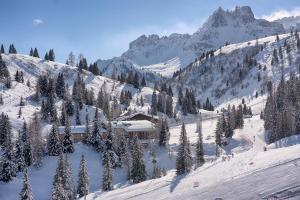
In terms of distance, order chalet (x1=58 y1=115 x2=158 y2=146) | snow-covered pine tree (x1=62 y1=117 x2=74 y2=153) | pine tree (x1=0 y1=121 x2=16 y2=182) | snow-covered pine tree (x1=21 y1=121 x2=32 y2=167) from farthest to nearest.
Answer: chalet (x1=58 y1=115 x2=158 y2=146)
snow-covered pine tree (x1=62 y1=117 x2=74 y2=153)
snow-covered pine tree (x1=21 y1=121 x2=32 y2=167)
pine tree (x1=0 y1=121 x2=16 y2=182)

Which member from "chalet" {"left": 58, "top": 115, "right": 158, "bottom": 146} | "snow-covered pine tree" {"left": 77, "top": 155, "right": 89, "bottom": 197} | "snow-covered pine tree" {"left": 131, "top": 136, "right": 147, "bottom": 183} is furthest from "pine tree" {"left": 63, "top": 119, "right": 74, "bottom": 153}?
"snow-covered pine tree" {"left": 77, "top": 155, "right": 89, "bottom": 197}

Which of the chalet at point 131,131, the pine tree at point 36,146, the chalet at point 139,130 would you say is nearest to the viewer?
the pine tree at point 36,146

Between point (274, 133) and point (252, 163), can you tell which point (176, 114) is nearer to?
point (274, 133)

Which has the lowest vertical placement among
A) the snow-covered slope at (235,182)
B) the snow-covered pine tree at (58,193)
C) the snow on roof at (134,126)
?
the snow-covered pine tree at (58,193)

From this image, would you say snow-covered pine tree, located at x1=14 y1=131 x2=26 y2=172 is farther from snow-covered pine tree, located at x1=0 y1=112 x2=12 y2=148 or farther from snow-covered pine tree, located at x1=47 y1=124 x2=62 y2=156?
snow-covered pine tree, located at x1=47 y1=124 x2=62 y2=156

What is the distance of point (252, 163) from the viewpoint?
61.2 metres

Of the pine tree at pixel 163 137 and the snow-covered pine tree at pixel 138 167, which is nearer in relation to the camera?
the snow-covered pine tree at pixel 138 167

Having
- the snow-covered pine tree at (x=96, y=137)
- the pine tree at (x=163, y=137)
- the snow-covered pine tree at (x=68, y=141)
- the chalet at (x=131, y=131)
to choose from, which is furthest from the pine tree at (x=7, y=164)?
the pine tree at (x=163, y=137)

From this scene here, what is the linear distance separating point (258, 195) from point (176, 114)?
135 meters

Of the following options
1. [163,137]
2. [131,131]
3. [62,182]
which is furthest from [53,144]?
[163,137]

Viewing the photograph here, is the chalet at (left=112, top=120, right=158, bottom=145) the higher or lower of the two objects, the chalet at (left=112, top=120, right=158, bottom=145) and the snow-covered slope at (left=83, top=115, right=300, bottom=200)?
the higher

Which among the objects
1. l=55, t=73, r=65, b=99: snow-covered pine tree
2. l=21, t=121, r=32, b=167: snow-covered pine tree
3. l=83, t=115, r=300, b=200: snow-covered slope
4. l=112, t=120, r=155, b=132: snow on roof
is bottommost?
l=83, t=115, r=300, b=200: snow-covered slope

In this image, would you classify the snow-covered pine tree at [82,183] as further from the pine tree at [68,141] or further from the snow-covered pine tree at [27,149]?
the pine tree at [68,141]

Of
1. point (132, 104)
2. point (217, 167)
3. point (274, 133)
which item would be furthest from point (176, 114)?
point (217, 167)
